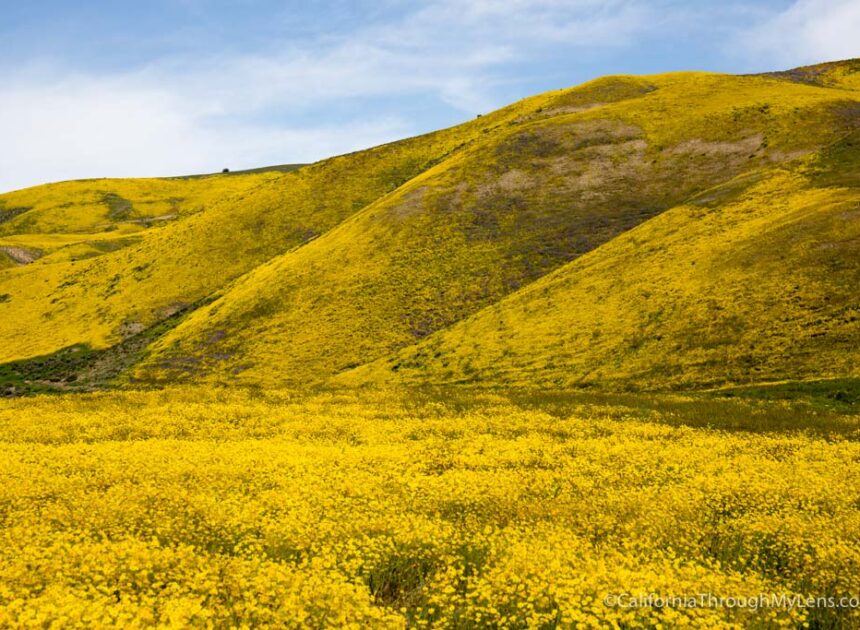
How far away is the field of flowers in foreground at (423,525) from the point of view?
11922mm

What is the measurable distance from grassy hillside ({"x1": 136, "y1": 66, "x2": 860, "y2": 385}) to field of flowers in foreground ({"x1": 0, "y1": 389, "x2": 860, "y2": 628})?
26118mm

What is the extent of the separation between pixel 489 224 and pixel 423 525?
71.7 metres

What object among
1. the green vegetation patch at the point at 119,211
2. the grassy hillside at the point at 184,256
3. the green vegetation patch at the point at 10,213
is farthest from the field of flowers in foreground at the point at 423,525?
the green vegetation patch at the point at 10,213

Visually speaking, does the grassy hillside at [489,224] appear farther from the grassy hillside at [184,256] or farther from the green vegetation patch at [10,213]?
the green vegetation patch at [10,213]

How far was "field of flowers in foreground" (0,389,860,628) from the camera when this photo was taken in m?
11.9

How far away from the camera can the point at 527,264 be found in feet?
249

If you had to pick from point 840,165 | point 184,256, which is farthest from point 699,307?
point 184,256

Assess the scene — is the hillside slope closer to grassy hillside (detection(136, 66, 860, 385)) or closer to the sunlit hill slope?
the sunlit hill slope

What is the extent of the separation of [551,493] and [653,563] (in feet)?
21.2

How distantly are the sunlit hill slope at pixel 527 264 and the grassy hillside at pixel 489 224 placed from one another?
1.21 ft

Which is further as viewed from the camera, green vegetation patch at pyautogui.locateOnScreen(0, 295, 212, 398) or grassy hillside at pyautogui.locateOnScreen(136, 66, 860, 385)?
green vegetation patch at pyautogui.locateOnScreen(0, 295, 212, 398)

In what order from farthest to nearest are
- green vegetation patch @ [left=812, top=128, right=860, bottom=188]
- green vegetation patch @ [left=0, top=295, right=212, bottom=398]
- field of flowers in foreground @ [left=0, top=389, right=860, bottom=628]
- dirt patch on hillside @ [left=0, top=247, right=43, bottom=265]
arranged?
dirt patch on hillside @ [left=0, top=247, right=43, bottom=265] → green vegetation patch @ [left=0, top=295, right=212, bottom=398] → green vegetation patch @ [left=812, top=128, right=860, bottom=188] → field of flowers in foreground @ [left=0, top=389, right=860, bottom=628]

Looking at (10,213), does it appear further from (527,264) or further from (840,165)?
(840,165)

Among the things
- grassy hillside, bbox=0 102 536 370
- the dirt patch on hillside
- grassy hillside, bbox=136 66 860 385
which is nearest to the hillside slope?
grassy hillside, bbox=136 66 860 385
